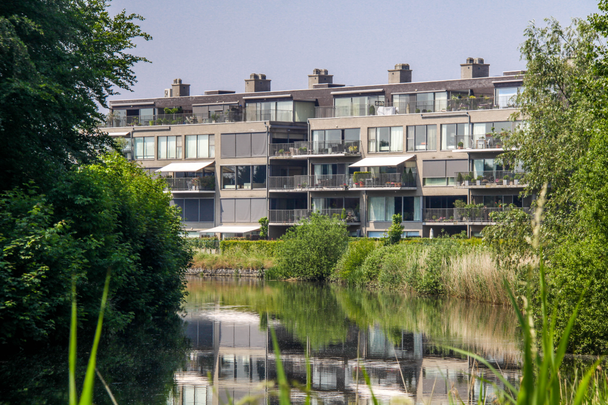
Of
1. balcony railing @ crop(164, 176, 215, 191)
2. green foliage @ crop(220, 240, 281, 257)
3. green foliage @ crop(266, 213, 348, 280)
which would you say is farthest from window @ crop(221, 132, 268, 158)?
green foliage @ crop(266, 213, 348, 280)

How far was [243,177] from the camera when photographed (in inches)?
2343

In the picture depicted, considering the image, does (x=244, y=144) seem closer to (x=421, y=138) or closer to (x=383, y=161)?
(x=383, y=161)

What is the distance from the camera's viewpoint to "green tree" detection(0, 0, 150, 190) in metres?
14.3

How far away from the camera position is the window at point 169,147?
2420 inches

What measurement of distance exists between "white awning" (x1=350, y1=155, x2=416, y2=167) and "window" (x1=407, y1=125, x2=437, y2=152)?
101cm

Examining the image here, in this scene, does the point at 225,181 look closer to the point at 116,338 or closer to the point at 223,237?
the point at 223,237

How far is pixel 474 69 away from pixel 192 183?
26.1 m

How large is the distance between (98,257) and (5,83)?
4.23m

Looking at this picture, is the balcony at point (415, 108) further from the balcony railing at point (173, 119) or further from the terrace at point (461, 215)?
the terrace at point (461, 215)

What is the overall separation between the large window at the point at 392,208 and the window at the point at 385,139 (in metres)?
3.98

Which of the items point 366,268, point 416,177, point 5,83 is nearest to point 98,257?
Result: point 5,83

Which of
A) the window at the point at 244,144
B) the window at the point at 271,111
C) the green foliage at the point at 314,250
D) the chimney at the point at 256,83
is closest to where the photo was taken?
the green foliage at the point at 314,250

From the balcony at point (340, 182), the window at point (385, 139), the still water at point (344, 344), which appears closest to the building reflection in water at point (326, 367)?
the still water at point (344, 344)

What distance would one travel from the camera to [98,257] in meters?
15.6
